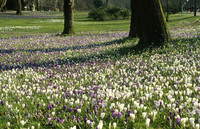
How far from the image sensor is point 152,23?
421 inches

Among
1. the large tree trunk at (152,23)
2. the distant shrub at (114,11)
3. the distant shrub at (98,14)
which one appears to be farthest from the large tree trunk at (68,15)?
the distant shrub at (114,11)

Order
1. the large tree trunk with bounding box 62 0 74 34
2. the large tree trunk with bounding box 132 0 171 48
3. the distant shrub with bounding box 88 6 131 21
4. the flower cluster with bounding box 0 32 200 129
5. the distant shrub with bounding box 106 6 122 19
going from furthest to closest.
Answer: the distant shrub with bounding box 106 6 122 19 → the distant shrub with bounding box 88 6 131 21 → the large tree trunk with bounding box 62 0 74 34 → the large tree trunk with bounding box 132 0 171 48 → the flower cluster with bounding box 0 32 200 129

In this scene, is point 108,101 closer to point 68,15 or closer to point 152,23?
point 152,23

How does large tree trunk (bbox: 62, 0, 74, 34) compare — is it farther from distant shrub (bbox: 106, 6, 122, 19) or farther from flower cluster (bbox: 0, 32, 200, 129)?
distant shrub (bbox: 106, 6, 122, 19)

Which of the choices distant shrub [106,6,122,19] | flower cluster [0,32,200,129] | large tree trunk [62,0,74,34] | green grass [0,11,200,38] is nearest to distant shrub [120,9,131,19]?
distant shrub [106,6,122,19]

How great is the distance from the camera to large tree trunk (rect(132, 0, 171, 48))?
34.8 ft

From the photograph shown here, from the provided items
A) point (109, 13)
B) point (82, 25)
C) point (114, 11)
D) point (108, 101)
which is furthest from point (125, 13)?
point (108, 101)

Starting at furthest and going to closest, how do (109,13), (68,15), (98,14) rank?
1. (109,13)
2. (98,14)
3. (68,15)

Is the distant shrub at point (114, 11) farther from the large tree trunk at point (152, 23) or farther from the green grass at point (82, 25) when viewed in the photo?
the large tree trunk at point (152, 23)

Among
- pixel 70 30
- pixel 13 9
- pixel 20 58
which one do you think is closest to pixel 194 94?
pixel 20 58

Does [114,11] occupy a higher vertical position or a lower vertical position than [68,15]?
higher

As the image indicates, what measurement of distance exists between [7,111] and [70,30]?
1939cm

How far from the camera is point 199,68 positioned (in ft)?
21.7

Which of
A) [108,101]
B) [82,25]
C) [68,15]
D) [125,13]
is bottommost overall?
[108,101]
